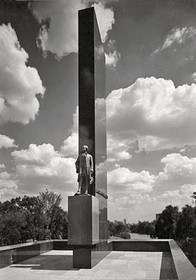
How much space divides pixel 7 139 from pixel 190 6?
33.5 metres

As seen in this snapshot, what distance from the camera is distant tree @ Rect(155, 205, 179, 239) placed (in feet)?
228

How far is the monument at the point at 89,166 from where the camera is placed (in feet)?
33.1

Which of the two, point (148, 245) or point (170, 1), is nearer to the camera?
point (170, 1)

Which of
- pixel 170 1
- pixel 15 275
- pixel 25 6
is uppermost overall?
pixel 25 6

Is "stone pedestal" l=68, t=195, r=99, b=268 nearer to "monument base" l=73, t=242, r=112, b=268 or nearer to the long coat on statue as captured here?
"monument base" l=73, t=242, r=112, b=268

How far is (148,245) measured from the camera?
1543 cm

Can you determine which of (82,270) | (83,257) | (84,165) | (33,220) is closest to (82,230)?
(83,257)

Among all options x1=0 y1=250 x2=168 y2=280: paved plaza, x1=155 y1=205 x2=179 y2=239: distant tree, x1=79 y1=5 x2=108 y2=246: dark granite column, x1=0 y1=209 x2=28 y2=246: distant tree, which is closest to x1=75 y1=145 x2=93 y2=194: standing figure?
x1=79 y1=5 x2=108 y2=246: dark granite column

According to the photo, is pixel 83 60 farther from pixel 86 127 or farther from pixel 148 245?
pixel 148 245

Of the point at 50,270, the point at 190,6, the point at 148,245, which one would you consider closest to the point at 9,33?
the point at 190,6

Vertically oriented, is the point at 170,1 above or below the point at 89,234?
above

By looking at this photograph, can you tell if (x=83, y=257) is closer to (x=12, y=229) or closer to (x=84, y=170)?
(x=84, y=170)

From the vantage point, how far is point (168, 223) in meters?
72.1

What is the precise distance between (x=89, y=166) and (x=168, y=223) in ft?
216
